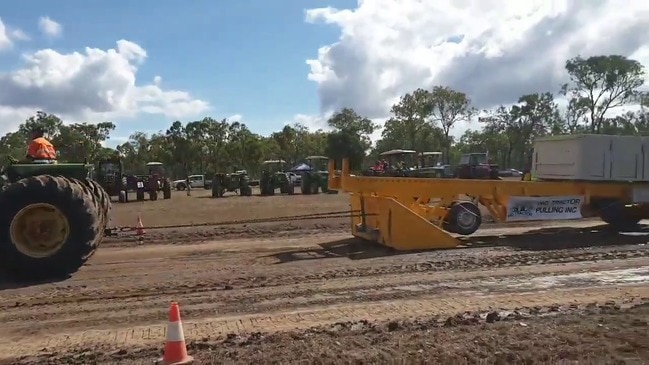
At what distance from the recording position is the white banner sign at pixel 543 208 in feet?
43.0

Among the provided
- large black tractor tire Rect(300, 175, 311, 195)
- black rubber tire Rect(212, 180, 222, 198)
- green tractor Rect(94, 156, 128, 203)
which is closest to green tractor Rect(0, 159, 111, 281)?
green tractor Rect(94, 156, 128, 203)

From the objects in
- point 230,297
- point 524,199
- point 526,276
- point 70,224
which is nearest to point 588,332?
point 526,276

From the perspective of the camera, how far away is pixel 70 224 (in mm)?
8977

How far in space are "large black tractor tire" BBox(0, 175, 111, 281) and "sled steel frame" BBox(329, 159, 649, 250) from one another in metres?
5.19

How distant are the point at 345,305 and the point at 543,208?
734cm

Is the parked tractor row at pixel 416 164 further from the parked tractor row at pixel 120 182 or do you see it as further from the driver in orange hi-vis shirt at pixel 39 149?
the driver in orange hi-vis shirt at pixel 39 149

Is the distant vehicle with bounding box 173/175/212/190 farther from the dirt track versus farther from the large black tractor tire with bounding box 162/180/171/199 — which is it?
the dirt track

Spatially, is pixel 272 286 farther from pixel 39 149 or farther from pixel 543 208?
pixel 543 208

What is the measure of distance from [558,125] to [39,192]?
6325 centimetres

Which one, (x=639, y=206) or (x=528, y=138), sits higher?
(x=528, y=138)

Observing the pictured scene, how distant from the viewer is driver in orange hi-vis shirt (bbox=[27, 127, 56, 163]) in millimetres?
9891

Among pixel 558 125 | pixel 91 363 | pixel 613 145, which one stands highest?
pixel 558 125

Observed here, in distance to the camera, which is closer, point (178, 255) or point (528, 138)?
point (178, 255)

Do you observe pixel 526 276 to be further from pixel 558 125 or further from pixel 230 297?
pixel 558 125
